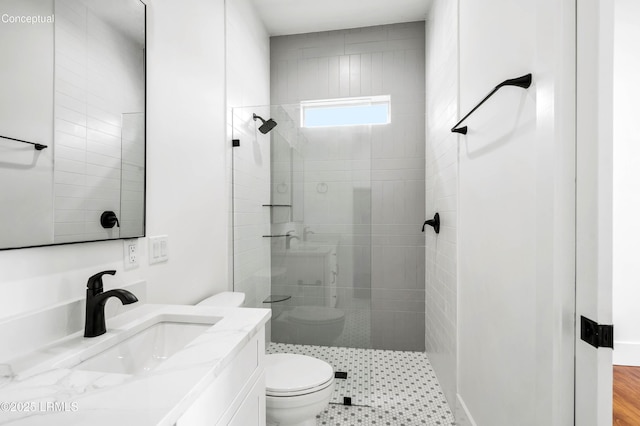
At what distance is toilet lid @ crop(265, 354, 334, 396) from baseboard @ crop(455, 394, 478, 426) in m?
0.71

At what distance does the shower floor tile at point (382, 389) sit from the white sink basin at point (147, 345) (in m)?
1.09

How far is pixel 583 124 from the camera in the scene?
0.82 metres

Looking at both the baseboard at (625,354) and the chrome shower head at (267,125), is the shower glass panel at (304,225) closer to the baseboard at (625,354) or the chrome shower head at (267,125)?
the chrome shower head at (267,125)

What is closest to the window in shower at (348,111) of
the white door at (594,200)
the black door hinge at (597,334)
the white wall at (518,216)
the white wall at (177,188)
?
the white wall at (177,188)

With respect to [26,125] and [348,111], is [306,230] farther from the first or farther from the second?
[26,125]

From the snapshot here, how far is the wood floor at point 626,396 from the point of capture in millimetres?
733

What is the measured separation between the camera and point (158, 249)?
4.56 ft

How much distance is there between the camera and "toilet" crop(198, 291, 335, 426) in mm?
1403

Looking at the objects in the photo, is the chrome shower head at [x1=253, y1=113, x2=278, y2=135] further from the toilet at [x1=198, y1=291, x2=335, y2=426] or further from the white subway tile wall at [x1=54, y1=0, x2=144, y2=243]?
the toilet at [x1=198, y1=291, x2=335, y2=426]

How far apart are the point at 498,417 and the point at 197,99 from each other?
2088 millimetres

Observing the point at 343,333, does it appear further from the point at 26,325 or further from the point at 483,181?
the point at 26,325

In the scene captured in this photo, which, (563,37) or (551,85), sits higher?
(563,37)

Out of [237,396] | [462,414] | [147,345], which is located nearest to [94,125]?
[147,345]

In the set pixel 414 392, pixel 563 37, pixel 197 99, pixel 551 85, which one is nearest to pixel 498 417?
pixel 414 392
